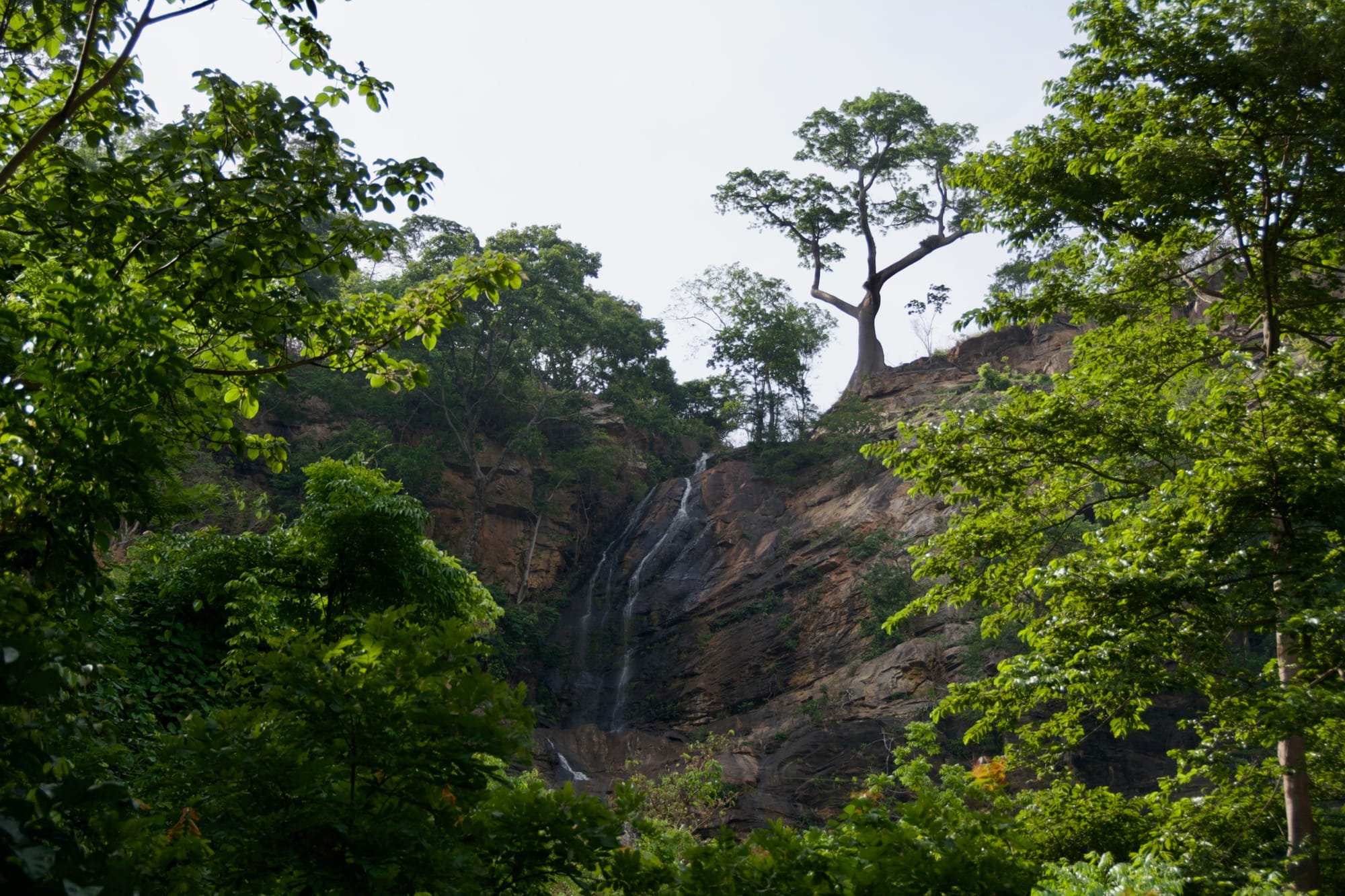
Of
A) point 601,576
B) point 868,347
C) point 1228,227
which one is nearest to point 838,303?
point 868,347

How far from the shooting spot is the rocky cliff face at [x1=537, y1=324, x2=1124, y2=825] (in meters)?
19.9

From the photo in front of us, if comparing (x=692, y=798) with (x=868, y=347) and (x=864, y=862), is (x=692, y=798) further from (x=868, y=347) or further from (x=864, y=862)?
(x=868, y=347)

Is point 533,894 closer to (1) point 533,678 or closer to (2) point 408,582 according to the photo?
(2) point 408,582

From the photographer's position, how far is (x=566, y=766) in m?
21.4

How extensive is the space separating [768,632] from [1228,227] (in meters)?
18.2

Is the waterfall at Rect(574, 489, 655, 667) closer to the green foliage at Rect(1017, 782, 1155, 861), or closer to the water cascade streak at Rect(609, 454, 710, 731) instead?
the water cascade streak at Rect(609, 454, 710, 731)

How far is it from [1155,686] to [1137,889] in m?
1.27

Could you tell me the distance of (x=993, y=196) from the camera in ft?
28.5

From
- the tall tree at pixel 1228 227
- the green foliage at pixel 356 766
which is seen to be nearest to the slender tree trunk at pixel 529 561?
the tall tree at pixel 1228 227

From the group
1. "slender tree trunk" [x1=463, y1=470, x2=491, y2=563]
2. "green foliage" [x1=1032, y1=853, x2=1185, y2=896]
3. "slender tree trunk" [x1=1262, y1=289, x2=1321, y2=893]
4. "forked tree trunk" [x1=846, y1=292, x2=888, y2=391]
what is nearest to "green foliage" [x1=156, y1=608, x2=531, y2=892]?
"green foliage" [x1=1032, y1=853, x2=1185, y2=896]

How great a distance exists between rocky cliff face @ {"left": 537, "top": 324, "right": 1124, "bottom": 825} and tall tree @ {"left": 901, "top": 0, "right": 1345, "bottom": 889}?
1263 cm

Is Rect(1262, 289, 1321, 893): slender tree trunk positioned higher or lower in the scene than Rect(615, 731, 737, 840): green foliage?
higher

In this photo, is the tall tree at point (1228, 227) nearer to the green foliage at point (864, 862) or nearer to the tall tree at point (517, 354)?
the green foliage at point (864, 862)

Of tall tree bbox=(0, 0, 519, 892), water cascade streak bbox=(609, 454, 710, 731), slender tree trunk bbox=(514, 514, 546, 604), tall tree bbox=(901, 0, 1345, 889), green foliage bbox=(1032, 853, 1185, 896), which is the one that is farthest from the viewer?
slender tree trunk bbox=(514, 514, 546, 604)
